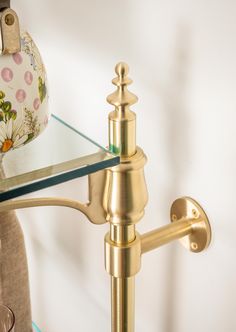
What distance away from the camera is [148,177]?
1.93ft

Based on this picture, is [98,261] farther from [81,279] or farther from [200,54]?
[200,54]

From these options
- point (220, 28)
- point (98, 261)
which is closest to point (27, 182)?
point (220, 28)

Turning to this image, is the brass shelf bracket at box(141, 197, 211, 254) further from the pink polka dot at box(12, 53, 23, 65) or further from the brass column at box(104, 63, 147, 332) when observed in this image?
the pink polka dot at box(12, 53, 23, 65)

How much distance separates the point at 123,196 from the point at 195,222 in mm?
96

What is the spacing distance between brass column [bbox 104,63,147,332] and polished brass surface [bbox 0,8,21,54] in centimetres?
10

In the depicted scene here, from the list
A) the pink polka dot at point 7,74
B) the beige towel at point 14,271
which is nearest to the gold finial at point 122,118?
the pink polka dot at point 7,74

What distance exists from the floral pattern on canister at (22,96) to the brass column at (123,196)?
70 mm

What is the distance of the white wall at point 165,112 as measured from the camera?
1.56 ft

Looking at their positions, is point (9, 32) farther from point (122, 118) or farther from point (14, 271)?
point (14, 271)

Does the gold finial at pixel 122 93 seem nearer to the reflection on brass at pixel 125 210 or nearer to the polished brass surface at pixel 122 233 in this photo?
the reflection on brass at pixel 125 210

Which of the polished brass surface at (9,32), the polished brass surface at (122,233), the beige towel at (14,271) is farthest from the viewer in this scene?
the beige towel at (14,271)

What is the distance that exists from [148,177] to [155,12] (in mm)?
179

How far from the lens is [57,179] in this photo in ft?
1.44

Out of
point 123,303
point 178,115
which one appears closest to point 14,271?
point 123,303
